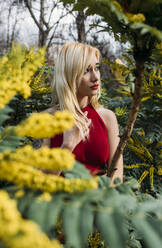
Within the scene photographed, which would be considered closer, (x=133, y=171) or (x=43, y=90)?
(x=43, y=90)

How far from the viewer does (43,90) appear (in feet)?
7.40

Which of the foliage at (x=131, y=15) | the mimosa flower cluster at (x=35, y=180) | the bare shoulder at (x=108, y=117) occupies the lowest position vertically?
the bare shoulder at (x=108, y=117)

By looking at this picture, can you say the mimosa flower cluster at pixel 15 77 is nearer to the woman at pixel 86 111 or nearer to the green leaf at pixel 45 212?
the green leaf at pixel 45 212

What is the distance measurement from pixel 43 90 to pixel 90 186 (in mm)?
1803

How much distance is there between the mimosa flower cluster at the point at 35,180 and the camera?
53 cm

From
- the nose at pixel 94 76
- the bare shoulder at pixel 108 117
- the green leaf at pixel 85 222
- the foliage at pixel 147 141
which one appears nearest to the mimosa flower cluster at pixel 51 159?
the green leaf at pixel 85 222

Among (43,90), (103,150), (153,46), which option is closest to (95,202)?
(153,46)

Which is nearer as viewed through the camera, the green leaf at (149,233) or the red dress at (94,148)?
the green leaf at (149,233)

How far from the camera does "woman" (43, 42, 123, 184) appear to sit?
1.66 m

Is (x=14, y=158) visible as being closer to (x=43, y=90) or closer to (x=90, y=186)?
(x=90, y=186)

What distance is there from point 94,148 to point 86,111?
319 millimetres

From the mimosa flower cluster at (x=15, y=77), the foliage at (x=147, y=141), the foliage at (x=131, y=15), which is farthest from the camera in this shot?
the foliage at (x=147, y=141)

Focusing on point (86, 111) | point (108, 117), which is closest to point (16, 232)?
point (86, 111)

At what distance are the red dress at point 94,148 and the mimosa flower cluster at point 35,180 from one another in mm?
1198
